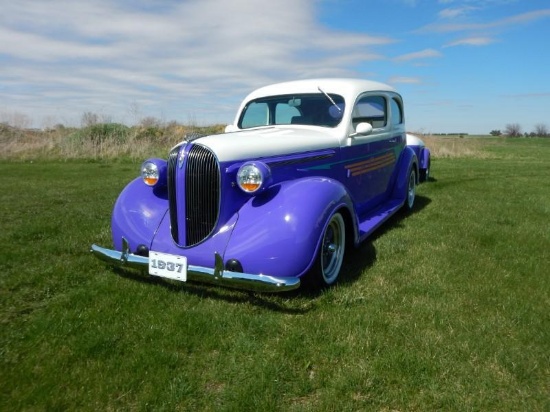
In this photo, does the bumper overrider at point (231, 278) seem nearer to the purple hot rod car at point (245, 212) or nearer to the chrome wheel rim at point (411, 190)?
the purple hot rod car at point (245, 212)

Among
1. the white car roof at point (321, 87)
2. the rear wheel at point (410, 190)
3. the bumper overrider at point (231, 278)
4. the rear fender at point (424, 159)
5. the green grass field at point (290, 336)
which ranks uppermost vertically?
the white car roof at point (321, 87)

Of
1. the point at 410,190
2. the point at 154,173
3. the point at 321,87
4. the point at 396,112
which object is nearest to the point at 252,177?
the point at 154,173

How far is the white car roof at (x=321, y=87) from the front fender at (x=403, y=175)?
1.37 meters

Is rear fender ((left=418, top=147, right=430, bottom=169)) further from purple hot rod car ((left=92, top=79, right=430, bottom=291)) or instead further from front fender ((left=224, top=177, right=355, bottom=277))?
front fender ((left=224, top=177, right=355, bottom=277))

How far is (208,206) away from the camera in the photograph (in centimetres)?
358

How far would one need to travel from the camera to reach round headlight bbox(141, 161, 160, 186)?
4.02 meters

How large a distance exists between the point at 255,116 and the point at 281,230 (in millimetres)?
2774

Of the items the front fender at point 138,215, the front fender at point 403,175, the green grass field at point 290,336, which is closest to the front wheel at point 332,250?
the green grass field at point 290,336

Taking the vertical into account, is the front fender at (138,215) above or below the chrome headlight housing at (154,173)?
below

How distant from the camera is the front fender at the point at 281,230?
3262 mm

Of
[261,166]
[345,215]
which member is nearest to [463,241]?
[345,215]

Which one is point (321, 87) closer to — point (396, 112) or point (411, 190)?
point (396, 112)

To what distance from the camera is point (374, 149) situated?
18.5 feet

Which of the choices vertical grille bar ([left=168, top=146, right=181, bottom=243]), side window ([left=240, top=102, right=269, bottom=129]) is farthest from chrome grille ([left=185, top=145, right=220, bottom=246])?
side window ([left=240, top=102, right=269, bottom=129])
